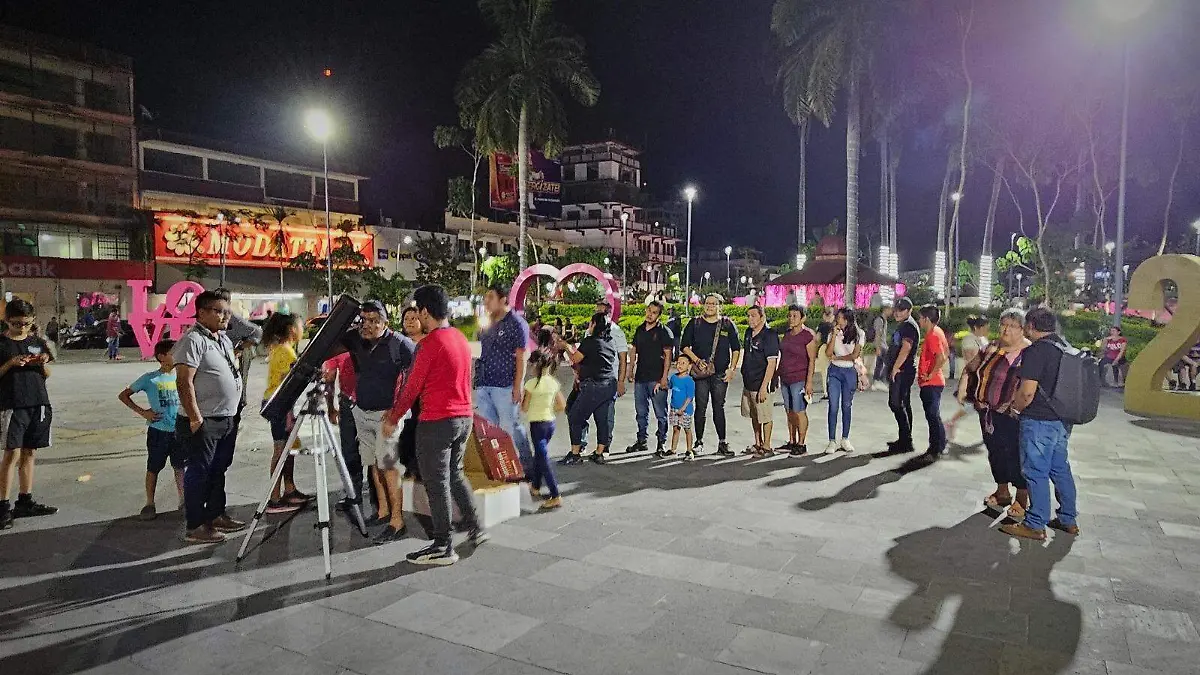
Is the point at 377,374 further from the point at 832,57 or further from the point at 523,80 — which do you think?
the point at 523,80

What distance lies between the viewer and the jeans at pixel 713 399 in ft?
26.9

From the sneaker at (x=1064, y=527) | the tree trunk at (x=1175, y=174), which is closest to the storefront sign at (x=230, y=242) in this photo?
the sneaker at (x=1064, y=527)

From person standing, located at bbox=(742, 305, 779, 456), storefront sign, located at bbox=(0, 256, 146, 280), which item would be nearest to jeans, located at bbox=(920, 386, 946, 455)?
person standing, located at bbox=(742, 305, 779, 456)

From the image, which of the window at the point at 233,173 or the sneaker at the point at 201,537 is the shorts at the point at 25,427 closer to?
the sneaker at the point at 201,537

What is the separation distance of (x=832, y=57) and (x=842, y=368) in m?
17.0

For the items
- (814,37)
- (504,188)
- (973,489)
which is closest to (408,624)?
(973,489)

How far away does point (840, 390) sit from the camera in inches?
336

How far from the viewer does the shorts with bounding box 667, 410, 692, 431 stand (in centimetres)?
823

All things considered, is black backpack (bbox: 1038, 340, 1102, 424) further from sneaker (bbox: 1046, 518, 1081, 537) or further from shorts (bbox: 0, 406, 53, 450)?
shorts (bbox: 0, 406, 53, 450)

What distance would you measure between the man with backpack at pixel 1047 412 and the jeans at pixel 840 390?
9.43 ft

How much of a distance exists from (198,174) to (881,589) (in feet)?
134

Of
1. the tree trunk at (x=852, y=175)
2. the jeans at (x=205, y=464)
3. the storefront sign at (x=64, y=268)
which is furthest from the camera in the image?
the storefront sign at (x=64, y=268)

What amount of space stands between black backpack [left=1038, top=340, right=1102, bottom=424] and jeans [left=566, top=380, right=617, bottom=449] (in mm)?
3935

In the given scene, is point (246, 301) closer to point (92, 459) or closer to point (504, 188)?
point (504, 188)
